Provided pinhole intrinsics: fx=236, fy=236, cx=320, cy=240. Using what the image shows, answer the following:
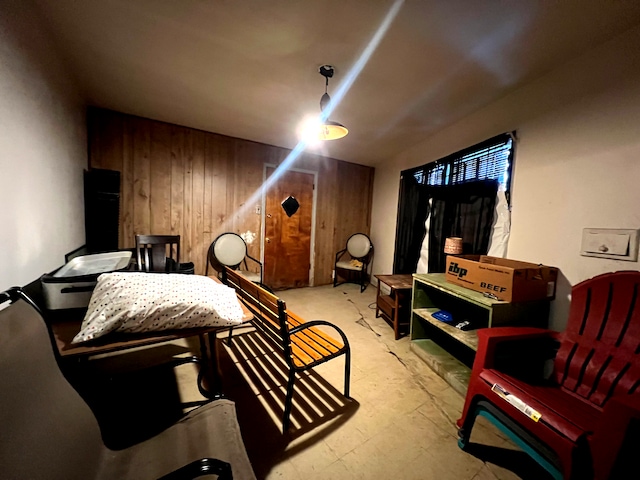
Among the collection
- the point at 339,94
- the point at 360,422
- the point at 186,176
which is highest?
the point at 339,94

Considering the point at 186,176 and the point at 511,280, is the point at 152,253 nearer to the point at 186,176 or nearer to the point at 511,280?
the point at 186,176

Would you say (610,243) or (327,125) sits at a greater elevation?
(327,125)

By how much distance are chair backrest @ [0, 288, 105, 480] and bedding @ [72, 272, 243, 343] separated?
0.60ft

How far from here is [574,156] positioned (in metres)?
1.62

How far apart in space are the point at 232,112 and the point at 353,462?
3139 millimetres

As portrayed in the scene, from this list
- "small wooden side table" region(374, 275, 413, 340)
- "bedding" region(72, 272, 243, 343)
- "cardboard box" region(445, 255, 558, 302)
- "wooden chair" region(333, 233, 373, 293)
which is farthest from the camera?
"wooden chair" region(333, 233, 373, 293)

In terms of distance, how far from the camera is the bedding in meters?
0.98

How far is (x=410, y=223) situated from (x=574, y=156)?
6.19 feet

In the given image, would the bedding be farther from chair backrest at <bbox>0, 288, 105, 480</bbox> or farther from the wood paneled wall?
the wood paneled wall

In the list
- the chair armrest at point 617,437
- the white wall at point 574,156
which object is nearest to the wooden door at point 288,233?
the white wall at point 574,156

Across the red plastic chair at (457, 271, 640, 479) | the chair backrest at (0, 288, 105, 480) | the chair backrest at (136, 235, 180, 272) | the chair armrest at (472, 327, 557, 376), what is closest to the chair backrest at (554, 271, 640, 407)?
the red plastic chair at (457, 271, 640, 479)

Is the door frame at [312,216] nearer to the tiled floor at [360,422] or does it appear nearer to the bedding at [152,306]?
the tiled floor at [360,422]

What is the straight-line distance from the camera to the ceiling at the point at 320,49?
1320mm

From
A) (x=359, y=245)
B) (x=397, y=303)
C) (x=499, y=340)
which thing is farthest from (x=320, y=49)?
(x=359, y=245)
